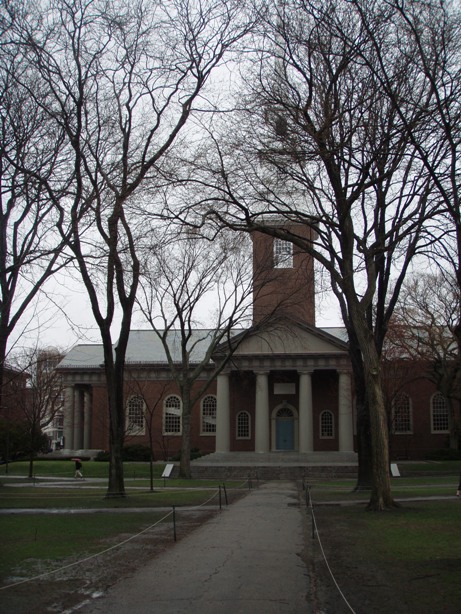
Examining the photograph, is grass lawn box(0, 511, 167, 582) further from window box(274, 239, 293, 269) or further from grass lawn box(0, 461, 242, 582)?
window box(274, 239, 293, 269)

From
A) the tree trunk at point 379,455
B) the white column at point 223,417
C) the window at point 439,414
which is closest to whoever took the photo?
the tree trunk at point 379,455

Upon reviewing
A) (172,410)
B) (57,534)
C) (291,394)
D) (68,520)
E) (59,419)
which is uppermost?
(291,394)

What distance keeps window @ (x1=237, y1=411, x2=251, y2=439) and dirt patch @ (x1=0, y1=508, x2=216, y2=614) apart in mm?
38464

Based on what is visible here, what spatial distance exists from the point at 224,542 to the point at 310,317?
40.3 meters

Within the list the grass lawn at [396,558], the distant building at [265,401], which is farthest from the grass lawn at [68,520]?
the distant building at [265,401]

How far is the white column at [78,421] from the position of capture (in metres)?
54.4

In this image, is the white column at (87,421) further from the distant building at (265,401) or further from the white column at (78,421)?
the white column at (78,421)

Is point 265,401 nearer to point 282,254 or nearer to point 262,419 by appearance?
point 262,419

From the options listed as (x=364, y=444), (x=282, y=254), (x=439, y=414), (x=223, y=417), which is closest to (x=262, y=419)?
(x=223, y=417)

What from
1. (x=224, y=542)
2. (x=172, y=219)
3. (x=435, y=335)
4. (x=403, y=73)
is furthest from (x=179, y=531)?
(x=435, y=335)

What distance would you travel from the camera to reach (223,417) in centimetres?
4616

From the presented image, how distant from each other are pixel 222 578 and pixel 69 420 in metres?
47.4

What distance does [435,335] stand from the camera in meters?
40.1

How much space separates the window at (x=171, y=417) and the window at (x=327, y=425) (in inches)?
474
